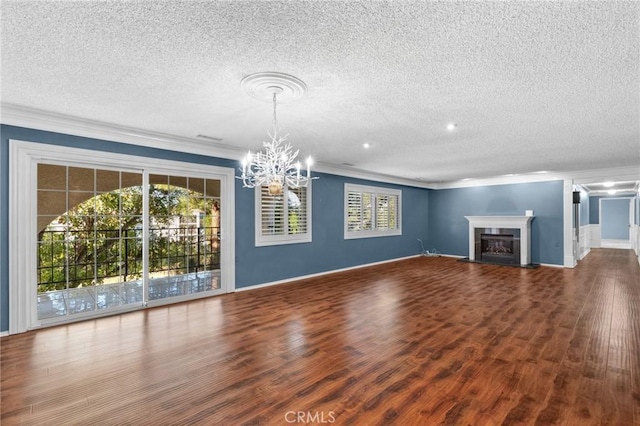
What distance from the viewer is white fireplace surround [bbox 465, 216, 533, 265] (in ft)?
25.7

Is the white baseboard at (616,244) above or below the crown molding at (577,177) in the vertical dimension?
below

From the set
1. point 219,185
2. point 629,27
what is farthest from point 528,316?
point 219,185

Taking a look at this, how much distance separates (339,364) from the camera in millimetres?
2645

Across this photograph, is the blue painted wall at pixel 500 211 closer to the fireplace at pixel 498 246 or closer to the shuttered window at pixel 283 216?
the fireplace at pixel 498 246

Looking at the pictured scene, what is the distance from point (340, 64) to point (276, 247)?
4.12m

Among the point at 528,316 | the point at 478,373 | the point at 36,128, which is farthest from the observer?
the point at 528,316

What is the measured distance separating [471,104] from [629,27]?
137cm

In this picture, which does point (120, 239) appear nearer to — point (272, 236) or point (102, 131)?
point (102, 131)

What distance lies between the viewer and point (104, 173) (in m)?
4.13

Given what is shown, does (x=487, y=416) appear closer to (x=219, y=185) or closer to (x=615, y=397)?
(x=615, y=397)

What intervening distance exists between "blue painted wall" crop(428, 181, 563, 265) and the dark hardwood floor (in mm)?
3312

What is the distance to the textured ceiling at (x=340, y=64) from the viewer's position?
69.6 inches

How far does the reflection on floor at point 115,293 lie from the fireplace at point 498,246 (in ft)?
23.5

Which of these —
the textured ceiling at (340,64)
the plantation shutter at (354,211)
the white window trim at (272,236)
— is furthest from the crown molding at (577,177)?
the white window trim at (272,236)
